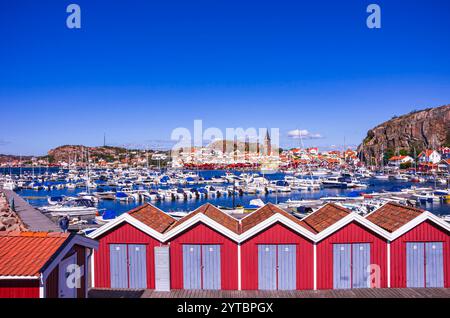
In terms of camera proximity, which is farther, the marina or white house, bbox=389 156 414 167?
white house, bbox=389 156 414 167

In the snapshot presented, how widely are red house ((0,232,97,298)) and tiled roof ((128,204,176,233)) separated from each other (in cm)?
358

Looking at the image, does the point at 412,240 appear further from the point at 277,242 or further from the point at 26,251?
the point at 26,251

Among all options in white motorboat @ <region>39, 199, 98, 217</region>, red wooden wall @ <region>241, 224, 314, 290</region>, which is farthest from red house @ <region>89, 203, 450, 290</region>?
white motorboat @ <region>39, 199, 98, 217</region>

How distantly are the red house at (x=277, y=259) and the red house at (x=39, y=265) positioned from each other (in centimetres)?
497

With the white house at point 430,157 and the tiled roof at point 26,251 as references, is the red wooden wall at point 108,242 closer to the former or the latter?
the tiled roof at point 26,251

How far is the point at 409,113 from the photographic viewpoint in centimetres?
15388

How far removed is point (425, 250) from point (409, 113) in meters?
160

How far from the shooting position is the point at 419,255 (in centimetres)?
1125

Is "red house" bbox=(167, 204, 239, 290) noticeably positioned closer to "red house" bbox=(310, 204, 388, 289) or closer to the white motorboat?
"red house" bbox=(310, 204, 388, 289)

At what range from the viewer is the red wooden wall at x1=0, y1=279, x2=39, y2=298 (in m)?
6.52
